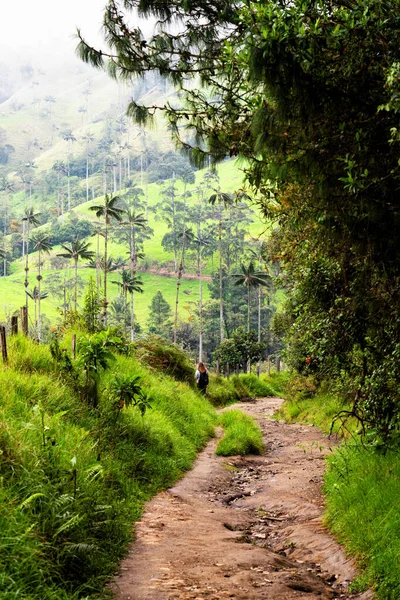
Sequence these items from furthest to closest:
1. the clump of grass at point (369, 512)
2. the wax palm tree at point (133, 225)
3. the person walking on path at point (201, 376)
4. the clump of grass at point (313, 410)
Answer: the wax palm tree at point (133, 225) < the person walking on path at point (201, 376) < the clump of grass at point (313, 410) < the clump of grass at point (369, 512)

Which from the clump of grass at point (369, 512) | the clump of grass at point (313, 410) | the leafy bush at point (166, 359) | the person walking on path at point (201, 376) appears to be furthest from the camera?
the person walking on path at point (201, 376)

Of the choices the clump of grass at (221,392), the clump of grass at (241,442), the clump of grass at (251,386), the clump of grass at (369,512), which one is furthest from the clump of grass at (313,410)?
the clump of grass at (251,386)

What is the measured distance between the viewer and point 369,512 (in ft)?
19.4

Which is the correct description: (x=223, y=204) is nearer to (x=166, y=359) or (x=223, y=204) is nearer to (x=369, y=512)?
(x=166, y=359)

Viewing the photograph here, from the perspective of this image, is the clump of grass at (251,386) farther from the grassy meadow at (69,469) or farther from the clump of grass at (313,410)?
the grassy meadow at (69,469)

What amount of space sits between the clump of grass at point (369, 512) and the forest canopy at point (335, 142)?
0.62m

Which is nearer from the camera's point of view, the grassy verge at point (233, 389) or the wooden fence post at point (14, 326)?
the wooden fence post at point (14, 326)

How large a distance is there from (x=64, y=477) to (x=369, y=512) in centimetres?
328

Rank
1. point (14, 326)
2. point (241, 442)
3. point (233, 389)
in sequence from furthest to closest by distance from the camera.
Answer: point (233, 389), point (241, 442), point (14, 326)

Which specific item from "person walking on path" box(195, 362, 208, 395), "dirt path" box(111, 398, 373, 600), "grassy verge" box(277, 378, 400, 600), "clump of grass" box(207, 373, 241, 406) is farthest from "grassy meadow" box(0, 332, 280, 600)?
"clump of grass" box(207, 373, 241, 406)

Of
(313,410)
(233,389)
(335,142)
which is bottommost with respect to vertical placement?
(233,389)

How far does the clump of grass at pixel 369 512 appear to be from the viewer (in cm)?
486

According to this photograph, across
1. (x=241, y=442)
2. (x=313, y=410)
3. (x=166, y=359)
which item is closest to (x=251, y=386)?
(x=313, y=410)

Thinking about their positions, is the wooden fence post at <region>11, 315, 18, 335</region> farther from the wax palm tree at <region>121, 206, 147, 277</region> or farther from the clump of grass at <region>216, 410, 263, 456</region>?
the wax palm tree at <region>121, 206, 147, 277</region>
